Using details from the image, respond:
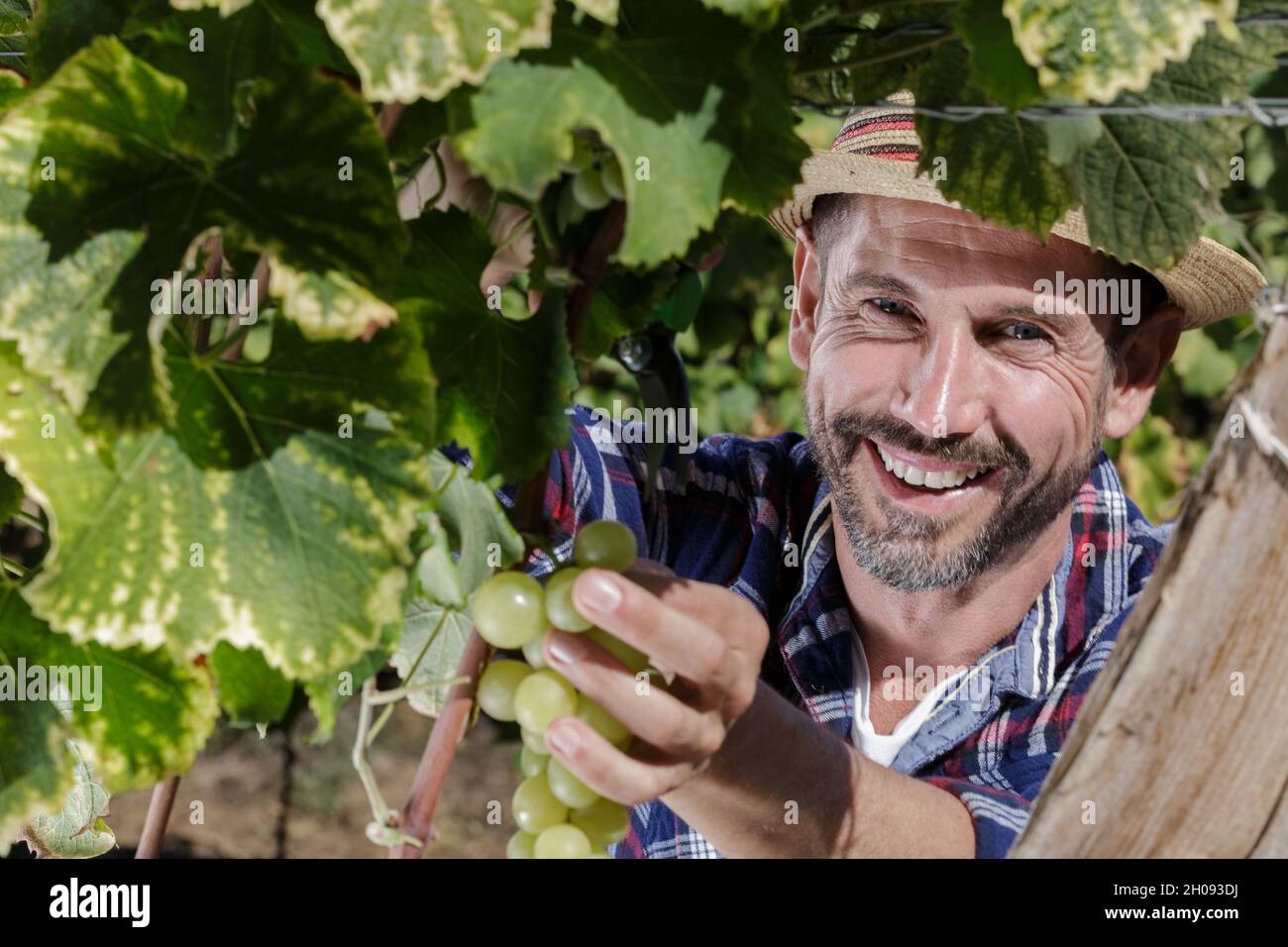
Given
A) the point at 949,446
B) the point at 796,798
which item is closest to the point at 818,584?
the point at 949,446

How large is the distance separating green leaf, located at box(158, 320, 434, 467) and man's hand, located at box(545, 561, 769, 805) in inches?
5.1

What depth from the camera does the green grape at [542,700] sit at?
70 cm

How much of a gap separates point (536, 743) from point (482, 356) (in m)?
0.22

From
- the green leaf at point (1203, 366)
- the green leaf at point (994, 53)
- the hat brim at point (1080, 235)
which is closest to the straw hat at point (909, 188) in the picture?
the hat brim at point (1080, 235)

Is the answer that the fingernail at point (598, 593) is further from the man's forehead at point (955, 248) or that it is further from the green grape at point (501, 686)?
the man's forehead at point (955, 248)

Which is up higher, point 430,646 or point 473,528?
point 473,528

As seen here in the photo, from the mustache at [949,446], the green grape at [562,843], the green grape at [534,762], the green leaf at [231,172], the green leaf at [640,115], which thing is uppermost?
the green leaf at [640,115]

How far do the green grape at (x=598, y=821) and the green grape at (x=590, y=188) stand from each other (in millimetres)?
331

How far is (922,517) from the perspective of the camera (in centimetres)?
162

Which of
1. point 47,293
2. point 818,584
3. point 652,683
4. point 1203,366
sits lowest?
point 1203,366

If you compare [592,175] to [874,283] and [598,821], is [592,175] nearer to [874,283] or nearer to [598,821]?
[598,821]

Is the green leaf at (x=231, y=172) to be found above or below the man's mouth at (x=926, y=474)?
above
